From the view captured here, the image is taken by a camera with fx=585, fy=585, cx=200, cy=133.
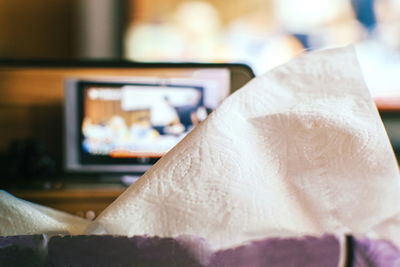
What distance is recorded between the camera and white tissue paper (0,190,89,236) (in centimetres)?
48

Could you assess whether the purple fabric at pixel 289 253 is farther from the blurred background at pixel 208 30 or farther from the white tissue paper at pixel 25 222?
the blurred background at pixel 208 30

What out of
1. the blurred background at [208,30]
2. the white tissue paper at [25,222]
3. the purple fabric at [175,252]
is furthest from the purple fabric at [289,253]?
the blurred background at [208,30]

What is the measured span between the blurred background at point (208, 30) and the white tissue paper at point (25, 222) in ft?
8.44

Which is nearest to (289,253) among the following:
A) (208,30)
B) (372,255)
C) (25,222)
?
(372,255)

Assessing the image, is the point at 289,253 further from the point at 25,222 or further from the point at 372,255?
the point at 25,222

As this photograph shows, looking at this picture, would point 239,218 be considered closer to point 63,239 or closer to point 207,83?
point 63,239

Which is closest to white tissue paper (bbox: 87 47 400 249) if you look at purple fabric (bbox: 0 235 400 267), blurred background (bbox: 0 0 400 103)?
purple fabric (bbox: 0 235 400 267)

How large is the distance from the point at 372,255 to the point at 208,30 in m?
2.71

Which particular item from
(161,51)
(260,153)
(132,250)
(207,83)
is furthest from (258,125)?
(161,51)

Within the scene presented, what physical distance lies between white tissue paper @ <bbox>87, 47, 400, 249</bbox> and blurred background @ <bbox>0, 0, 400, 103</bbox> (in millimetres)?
2530

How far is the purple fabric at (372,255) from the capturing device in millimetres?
424

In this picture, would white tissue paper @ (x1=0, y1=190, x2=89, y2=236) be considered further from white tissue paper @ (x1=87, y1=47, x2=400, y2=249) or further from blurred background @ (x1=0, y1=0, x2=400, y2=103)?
blurred background @ (x1=0, y1=0, x2=400, y2=103)

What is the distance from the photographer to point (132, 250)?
0.41m

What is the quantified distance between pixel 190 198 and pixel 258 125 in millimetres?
91
